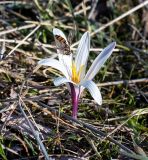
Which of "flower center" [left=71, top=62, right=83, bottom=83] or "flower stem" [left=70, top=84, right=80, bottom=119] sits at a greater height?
"flower center" [left=71, top=62, right=83, bottom=83]

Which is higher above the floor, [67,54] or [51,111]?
[67,54]

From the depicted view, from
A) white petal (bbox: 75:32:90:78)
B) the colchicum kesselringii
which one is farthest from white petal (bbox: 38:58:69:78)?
white petal (bbox: 75:32:90:78)

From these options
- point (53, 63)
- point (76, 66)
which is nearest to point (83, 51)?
point (76, 66)

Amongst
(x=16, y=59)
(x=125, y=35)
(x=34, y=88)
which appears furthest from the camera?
(x=125, y=35)

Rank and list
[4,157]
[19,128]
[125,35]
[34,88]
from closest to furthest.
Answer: [4,157] < [19,128] < [34,88] < [125,35]

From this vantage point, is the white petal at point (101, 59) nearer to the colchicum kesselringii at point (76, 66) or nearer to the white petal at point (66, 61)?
the colchicum kesselringii at point (76, 66)

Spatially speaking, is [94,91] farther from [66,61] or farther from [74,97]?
[66,61]

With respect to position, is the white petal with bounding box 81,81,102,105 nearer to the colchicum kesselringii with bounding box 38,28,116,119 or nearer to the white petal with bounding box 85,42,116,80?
the colchicum kesselringii with bounding box 38,28,116,119

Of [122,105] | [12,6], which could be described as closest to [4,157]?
[122,105]

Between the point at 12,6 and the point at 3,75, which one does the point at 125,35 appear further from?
the point at 3,75

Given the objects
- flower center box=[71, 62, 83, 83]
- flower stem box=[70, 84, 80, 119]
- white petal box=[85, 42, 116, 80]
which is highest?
white petal box=[85, 42, 116, 80]

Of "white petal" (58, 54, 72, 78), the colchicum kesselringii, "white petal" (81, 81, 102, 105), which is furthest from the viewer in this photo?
"white petal" (58, 54, 72, 78)
